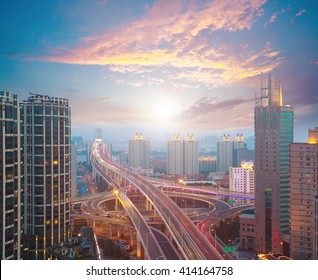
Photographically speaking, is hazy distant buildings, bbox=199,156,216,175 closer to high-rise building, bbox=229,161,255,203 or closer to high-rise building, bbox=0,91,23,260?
high-rise building, bbox=229,161,255,203

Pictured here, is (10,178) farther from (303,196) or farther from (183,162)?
(183,162)

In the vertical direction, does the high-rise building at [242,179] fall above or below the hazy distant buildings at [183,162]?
below

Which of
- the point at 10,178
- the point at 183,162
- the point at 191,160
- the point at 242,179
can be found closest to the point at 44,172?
the point at 10,178

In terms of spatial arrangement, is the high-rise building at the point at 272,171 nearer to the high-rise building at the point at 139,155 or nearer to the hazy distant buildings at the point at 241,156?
the high-rise building at the point at 139,155

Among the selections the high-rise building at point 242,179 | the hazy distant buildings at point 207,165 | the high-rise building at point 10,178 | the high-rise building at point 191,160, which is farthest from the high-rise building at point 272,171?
the high-rise building at point 242,179

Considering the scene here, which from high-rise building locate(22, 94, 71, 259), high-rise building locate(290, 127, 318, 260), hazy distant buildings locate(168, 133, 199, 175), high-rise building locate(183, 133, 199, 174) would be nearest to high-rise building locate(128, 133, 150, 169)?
hazy distant buildings locate(168, 133, 199, 175)

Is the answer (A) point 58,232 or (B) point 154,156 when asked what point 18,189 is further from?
(B) point 154,156

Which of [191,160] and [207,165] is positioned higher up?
[191,160]
